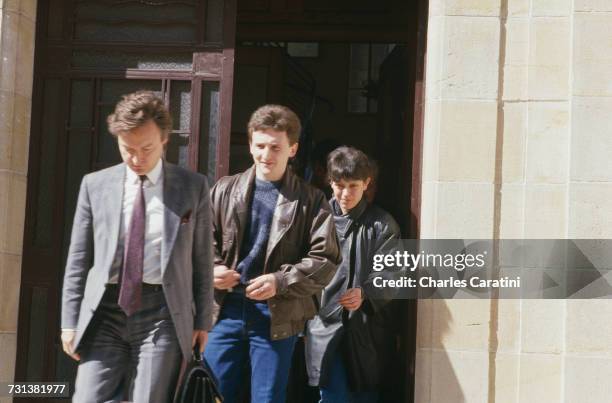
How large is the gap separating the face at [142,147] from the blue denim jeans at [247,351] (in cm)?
103

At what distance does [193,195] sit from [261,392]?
119 centimetres

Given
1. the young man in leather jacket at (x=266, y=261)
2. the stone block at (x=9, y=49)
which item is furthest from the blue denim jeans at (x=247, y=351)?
the stone block at (x=9, y=49)

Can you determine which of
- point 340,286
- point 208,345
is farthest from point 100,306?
point 340,286

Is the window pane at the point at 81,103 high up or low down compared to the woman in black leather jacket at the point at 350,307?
up

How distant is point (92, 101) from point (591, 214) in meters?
3.41

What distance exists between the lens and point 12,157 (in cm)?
705

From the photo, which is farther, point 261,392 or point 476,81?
point 476,81

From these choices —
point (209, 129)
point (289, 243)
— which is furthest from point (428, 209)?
point (209, 129)

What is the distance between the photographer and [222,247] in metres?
5.86

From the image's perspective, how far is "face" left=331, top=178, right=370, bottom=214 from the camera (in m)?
6.68

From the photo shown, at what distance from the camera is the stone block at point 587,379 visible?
6.55 meters

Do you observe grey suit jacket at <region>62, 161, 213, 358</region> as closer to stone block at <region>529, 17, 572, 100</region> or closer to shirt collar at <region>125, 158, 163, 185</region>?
shirt collar at <region>125, 158, 163, 185</region>

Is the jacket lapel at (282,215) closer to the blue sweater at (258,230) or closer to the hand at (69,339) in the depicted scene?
the blue sweater at (258,230)

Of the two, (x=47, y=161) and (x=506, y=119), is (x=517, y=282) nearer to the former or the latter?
(x=506, y=119)
